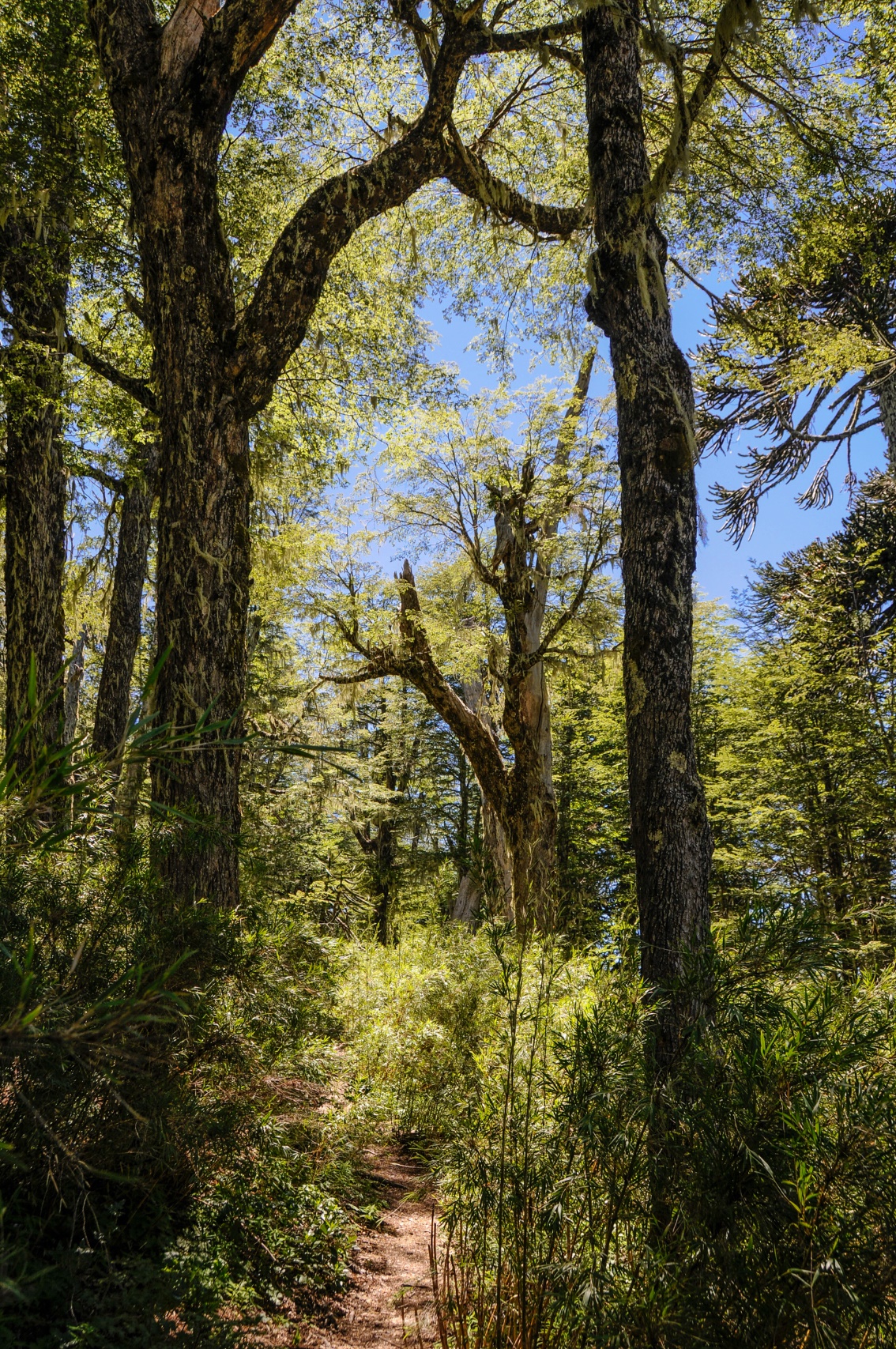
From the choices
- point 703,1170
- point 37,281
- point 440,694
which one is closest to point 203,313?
point 37,281

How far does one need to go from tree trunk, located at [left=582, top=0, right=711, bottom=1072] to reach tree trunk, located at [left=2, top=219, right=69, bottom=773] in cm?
455

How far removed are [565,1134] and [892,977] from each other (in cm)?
113

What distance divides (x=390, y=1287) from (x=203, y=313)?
486 centimetres

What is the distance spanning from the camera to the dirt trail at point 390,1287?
290 centimetres

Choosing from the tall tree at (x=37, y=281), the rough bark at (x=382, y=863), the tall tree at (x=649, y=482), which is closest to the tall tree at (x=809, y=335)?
the tall tree at (x=649, y=482)

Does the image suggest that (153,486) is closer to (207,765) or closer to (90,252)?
(90,252)

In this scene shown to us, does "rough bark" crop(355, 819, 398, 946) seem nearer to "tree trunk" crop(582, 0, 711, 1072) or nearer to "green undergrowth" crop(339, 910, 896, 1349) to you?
"tree trunk" crop(582, 0, 711, 1072)

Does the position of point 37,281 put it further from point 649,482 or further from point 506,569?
point 506,569

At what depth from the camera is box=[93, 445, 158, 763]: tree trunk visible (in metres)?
8.76

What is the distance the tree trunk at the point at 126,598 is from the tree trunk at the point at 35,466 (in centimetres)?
173

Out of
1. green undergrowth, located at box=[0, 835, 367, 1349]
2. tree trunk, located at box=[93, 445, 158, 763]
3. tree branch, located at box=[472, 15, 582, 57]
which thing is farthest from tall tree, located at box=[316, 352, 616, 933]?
green undergrowth, located at box=[0, 835, 367, 1349]

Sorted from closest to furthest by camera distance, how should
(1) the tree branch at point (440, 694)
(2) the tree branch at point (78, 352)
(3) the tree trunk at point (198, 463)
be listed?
(3) the tree trunk at point (198, 463)
(2) the tree branch at point (78, 352)
(1) the tree branch at point (440, 694)

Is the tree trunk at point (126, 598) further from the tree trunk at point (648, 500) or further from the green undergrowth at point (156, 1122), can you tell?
the tree trunk at point (648, 500)

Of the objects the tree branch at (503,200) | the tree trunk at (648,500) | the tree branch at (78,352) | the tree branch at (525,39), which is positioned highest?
the tree branch at (525,39)
